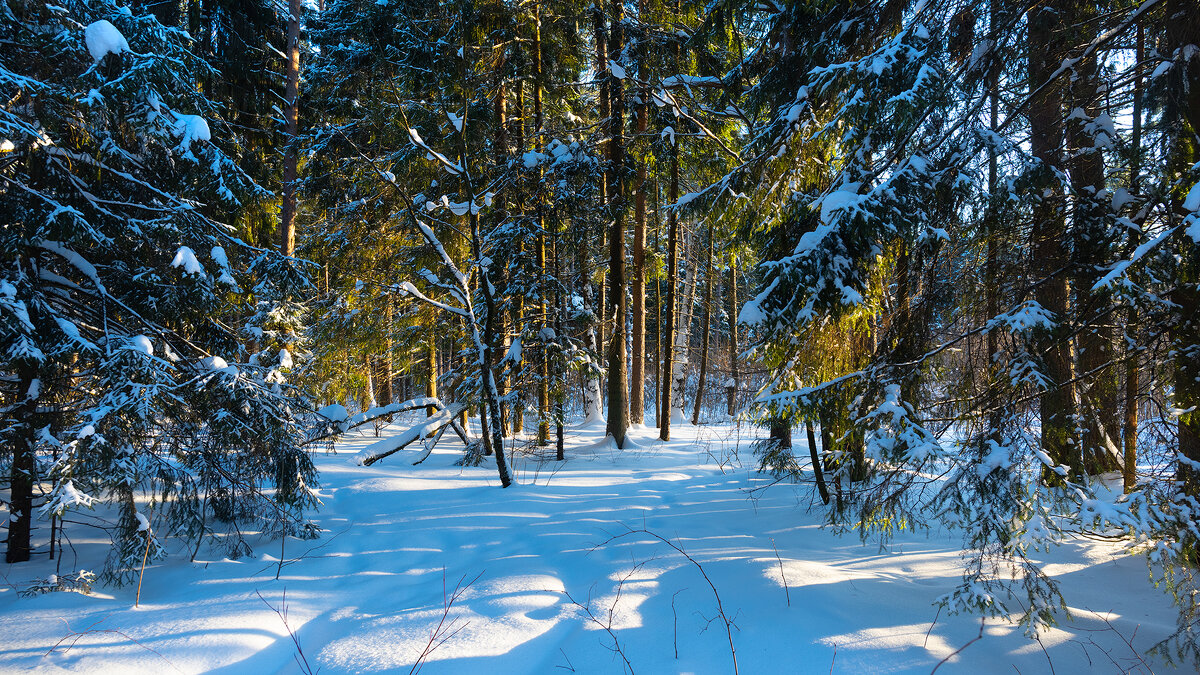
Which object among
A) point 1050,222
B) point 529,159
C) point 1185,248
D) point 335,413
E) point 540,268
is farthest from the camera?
point 540,268

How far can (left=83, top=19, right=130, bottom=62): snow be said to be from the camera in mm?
4070

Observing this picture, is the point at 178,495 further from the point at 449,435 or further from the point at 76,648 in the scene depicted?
the point at 449,435

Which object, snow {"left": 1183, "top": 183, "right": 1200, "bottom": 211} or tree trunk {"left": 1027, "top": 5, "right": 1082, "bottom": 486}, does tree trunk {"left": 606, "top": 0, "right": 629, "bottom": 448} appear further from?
snow {"left": 1183, "top": 183, "right": 1200, "bottom": 211}

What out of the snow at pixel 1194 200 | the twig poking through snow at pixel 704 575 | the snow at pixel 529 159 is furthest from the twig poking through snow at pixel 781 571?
the snow at pixel 529 159

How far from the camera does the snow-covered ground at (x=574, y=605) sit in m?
3.25

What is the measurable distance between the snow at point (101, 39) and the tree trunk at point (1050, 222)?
6.98m

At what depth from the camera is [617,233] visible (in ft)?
31.6

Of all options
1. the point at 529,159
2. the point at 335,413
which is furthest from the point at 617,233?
the point at 335,413

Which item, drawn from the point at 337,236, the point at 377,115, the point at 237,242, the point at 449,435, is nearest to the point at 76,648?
the point at 237,242

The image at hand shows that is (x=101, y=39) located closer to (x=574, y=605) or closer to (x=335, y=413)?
(x=335, y=413)

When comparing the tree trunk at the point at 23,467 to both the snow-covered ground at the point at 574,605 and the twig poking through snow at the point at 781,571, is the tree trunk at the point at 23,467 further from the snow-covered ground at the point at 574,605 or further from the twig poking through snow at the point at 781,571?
the twig poking through snow at the point at 781,571

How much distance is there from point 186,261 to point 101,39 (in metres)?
1.77

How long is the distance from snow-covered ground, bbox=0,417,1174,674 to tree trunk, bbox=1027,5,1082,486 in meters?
1.16

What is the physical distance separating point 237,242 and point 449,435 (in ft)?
29.6
